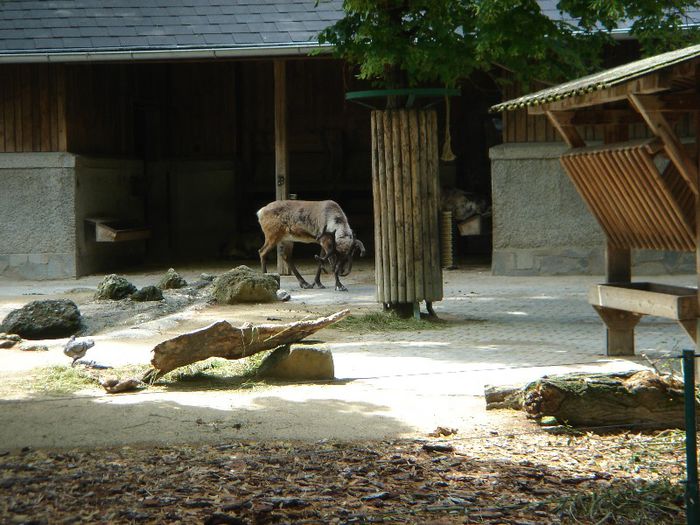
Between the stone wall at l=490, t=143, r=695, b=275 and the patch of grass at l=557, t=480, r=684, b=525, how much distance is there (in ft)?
37.5

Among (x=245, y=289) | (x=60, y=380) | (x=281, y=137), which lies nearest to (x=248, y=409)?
(x=60, y=380)

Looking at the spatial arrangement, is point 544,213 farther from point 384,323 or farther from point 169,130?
point 169,130

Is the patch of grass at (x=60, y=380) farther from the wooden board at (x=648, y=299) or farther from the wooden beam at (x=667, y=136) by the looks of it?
the wooden beam at (x=667, y=136)

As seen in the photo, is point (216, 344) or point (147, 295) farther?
point (147, 295)

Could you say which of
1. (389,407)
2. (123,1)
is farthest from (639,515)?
(123,1)

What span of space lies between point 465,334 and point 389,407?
3731mm

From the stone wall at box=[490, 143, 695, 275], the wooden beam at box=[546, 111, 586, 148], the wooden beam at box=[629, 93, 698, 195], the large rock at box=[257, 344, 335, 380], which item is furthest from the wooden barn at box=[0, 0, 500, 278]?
the wooden beam at box=[629, 93, 698, 195]

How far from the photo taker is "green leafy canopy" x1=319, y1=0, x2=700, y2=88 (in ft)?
34.5

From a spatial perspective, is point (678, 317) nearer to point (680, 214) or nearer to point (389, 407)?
point (680, 214)

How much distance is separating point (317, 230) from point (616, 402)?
9637mm

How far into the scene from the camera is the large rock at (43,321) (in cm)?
1016

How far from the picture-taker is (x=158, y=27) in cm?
1648

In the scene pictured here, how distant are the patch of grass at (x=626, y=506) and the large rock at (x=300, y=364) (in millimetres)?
3084

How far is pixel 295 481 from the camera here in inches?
193
